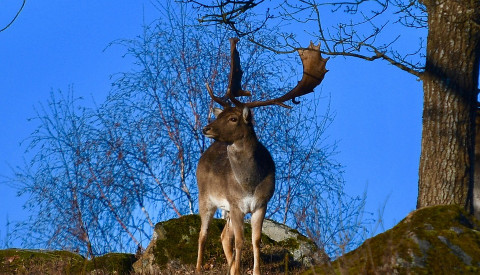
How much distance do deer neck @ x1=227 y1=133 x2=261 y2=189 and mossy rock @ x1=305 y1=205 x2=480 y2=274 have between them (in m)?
3.41

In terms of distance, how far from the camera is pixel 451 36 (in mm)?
9688

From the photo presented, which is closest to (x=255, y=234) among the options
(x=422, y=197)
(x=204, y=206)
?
(x=204, y=206)

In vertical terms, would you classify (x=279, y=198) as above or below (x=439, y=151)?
above

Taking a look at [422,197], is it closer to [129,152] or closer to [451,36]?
[451,36]

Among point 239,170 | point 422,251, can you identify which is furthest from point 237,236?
point 422,251

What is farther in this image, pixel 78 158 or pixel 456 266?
pixel 78 158

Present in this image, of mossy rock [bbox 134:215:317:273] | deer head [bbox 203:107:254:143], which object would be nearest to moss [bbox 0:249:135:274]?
mossy rock [bbox 134:215:317:273]

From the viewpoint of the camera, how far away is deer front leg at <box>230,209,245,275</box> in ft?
27.5

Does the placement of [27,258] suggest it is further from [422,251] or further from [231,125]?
[422,251]

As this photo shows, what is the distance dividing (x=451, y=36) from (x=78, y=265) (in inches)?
259

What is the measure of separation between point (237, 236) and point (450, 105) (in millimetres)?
3679

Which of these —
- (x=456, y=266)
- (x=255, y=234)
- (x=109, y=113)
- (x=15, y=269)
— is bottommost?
(x=456, y=266)

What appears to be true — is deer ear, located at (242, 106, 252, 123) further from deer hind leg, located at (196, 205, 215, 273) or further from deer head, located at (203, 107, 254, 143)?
deer hind leg, located at (196, 205, 215, 273)

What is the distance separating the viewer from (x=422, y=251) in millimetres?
4824
